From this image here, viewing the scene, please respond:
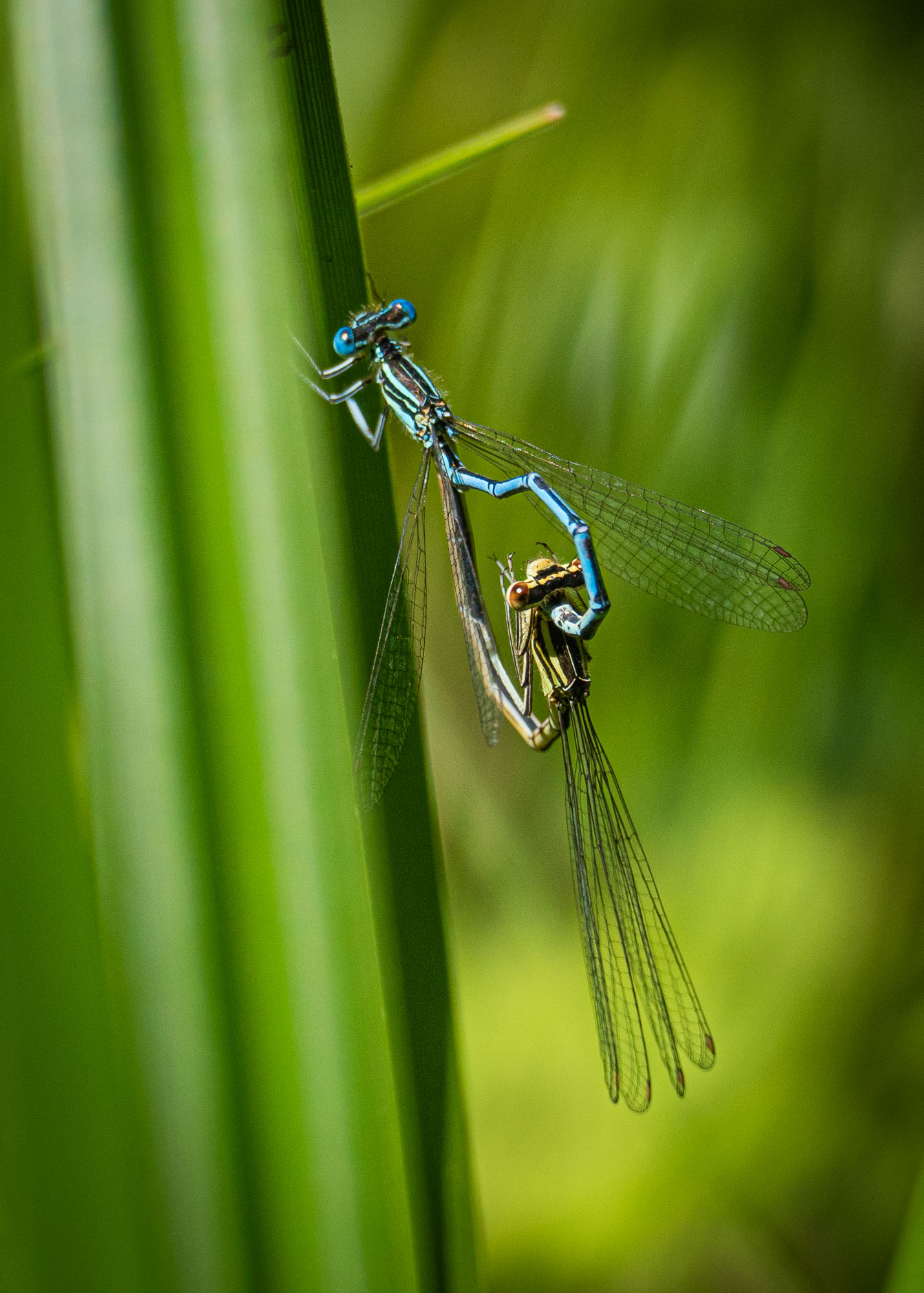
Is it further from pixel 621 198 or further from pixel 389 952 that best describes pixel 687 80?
pixel 389 952

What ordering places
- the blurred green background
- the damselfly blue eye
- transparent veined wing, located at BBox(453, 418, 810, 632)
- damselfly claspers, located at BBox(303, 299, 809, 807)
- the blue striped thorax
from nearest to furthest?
the damselfly blue eye
the blue striped thorax
damselfly claspers, located at BBox(303, 299, 809, 807)
transparent veined wing, located at BBox(453, 418, 810, 632)
the blurred green background

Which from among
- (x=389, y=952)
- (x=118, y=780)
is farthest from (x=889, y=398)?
(x=118, y=780)

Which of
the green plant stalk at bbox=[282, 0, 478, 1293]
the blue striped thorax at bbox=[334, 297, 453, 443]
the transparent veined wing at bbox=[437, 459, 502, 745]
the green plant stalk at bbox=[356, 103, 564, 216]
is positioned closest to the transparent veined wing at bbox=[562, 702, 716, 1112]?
the transparent veined wing at bbox=[437, 459, 502, 745]

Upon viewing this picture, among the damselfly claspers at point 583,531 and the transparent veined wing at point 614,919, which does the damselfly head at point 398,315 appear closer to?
the damselfly claspers at point 583,531

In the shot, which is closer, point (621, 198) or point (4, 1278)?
point (4, 1278)

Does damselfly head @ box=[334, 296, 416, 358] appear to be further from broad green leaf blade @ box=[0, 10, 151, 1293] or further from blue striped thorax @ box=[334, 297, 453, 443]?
broad green leaf blade @ box=[0, 10, 151, 1293]

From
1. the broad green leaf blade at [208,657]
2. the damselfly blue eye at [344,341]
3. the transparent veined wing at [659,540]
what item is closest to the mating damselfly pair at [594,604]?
the transparent veined wing at [659,540]

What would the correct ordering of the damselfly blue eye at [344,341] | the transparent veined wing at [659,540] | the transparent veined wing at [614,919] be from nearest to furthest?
the damselfly blue eye at [344,341], the transparent veined wing at [659,540], the transparent veined wing at [614,919]

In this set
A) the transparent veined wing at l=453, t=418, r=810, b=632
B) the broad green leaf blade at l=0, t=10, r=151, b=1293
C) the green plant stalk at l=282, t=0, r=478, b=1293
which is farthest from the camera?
the transparent veined wing at l=453, t=418, r=810, b=632
